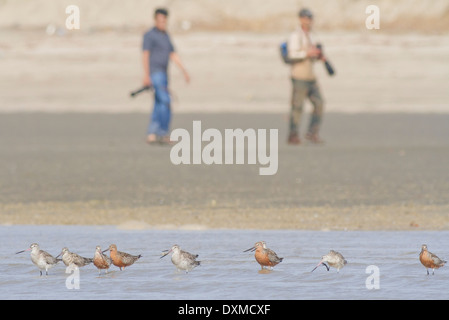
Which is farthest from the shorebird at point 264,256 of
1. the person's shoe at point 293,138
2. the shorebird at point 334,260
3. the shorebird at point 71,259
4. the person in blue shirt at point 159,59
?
the person's shoe at point 293,138

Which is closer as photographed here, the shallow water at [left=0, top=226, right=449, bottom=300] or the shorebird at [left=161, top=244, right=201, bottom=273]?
the shallow water at [left=0, top=226, right=449, bottom=300]

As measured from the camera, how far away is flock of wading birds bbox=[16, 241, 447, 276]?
682 centimetres

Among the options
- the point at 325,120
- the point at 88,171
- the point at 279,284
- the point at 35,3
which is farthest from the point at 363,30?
the point at 279,284

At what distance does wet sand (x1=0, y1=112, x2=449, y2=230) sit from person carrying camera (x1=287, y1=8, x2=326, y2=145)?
55 cm

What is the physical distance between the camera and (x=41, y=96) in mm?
27734

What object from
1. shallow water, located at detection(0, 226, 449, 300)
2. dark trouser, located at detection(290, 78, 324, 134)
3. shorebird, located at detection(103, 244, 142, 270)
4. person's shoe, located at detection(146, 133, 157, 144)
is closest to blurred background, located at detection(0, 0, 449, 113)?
person's shoe, located at detection(146, 133, 157, 144)

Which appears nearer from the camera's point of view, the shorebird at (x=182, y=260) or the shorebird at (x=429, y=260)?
the shorebird at (x=429, y=260)

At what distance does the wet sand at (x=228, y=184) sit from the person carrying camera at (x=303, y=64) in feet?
1.80

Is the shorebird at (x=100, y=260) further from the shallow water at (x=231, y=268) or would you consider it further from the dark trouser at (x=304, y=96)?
the dark trouser at (x=304, y=96)

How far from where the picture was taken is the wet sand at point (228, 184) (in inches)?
385

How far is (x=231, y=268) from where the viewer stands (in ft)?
24.0

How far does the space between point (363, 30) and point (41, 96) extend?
18.3m

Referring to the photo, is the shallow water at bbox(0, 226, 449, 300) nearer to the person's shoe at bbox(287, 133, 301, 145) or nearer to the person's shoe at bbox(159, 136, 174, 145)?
the person's shoe at bbox(159, 136, 174, 145)

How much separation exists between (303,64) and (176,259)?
29.3ft
